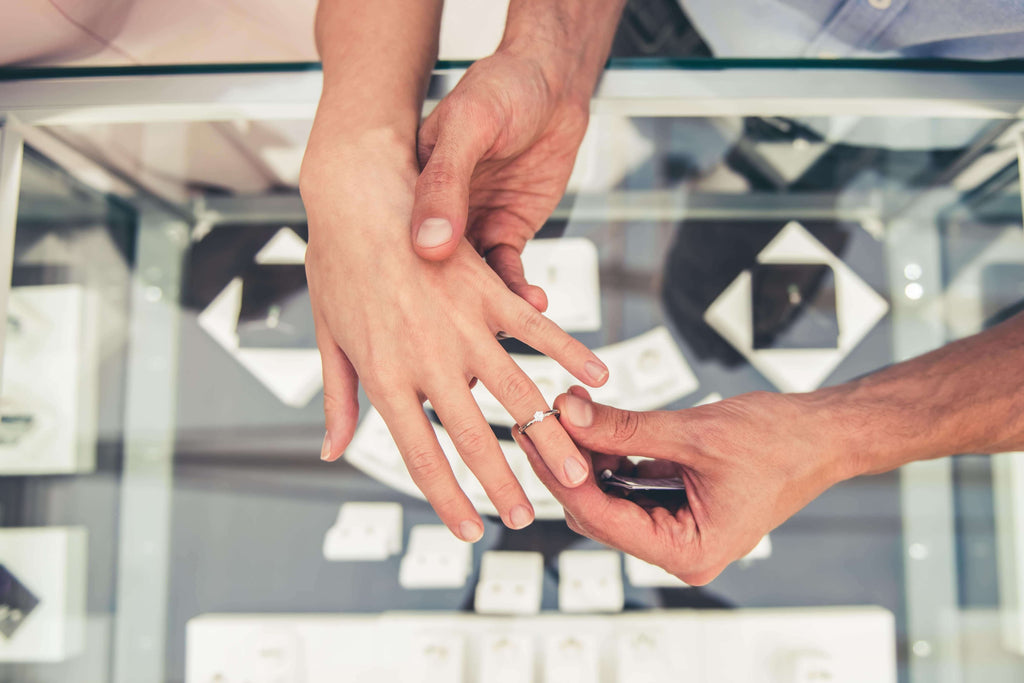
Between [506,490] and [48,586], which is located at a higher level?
[506,490]

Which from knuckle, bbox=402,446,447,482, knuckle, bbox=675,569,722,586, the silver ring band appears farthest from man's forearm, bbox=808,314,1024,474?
knuckle, bbox=402,446,447,482

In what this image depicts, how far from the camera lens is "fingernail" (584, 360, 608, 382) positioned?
1.55ft

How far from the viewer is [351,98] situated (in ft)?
1.86

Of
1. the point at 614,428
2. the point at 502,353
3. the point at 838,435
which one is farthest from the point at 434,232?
the point at 838,435

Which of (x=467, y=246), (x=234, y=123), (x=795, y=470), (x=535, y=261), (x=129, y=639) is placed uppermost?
(x=234, y=123)

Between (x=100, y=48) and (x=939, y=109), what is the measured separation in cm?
95

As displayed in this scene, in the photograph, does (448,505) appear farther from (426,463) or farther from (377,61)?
(377,61)

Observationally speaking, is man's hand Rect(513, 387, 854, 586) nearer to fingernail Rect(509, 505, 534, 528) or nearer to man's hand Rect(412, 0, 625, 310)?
fingernail Rect(509, 505, 534, 528)

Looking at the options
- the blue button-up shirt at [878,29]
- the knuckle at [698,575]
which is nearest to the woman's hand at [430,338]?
the knuckle at [698,575]

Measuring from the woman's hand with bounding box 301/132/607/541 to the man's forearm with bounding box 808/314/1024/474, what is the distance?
302mm

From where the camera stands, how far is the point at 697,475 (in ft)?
1.75

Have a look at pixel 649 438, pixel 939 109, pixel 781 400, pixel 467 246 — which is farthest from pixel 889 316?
pixel 467 246

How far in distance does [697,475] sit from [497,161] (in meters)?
0.37

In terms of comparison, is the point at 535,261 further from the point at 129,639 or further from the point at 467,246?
the point at 129,639
